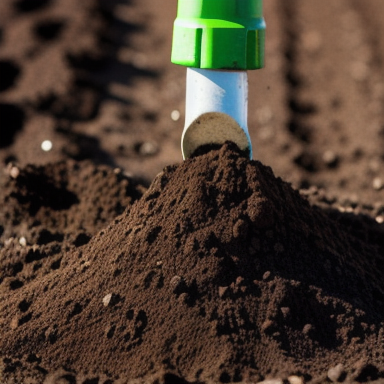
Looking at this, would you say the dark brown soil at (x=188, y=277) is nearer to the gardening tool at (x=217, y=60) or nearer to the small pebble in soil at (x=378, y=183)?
the small pebble in soil at (x=378, y=183)

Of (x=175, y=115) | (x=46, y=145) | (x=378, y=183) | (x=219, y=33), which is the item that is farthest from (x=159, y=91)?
(x=219, y=33)

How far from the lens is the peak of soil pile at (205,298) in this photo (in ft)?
12.1

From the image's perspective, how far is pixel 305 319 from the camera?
150 inches

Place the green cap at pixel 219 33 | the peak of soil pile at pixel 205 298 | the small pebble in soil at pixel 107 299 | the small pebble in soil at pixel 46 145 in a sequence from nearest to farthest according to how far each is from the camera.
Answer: the peak of soil pile at pixel 205 298, the small pebble in soil at pixel 107 299, the green cap at pixel 219 33, the small pebble in soil at pixel 46 145

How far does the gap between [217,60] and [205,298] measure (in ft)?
3.78

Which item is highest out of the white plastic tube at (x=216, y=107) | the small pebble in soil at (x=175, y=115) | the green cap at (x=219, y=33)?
the small pebble in soil at (x=175, y=115)

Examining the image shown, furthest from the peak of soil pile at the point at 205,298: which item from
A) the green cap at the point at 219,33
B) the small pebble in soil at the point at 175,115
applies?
the small pebble in soil at the point at 175,115

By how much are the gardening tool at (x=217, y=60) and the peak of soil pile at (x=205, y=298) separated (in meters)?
0.16

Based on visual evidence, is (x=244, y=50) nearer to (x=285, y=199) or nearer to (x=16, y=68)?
(x=285, y=199)

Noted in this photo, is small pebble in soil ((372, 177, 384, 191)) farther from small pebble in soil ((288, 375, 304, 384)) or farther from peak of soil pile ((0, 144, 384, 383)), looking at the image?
small pebble in soil ((288, 375, 304, 384))

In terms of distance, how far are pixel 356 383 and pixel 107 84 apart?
6.23 m

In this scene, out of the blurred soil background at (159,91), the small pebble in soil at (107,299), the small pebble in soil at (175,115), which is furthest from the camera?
the small pebble in soil at (175,115)

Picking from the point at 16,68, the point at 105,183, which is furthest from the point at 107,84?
A: the point at 105,183

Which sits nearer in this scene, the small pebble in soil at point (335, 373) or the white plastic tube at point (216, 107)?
the small pebble in soil at point (335, 373)
